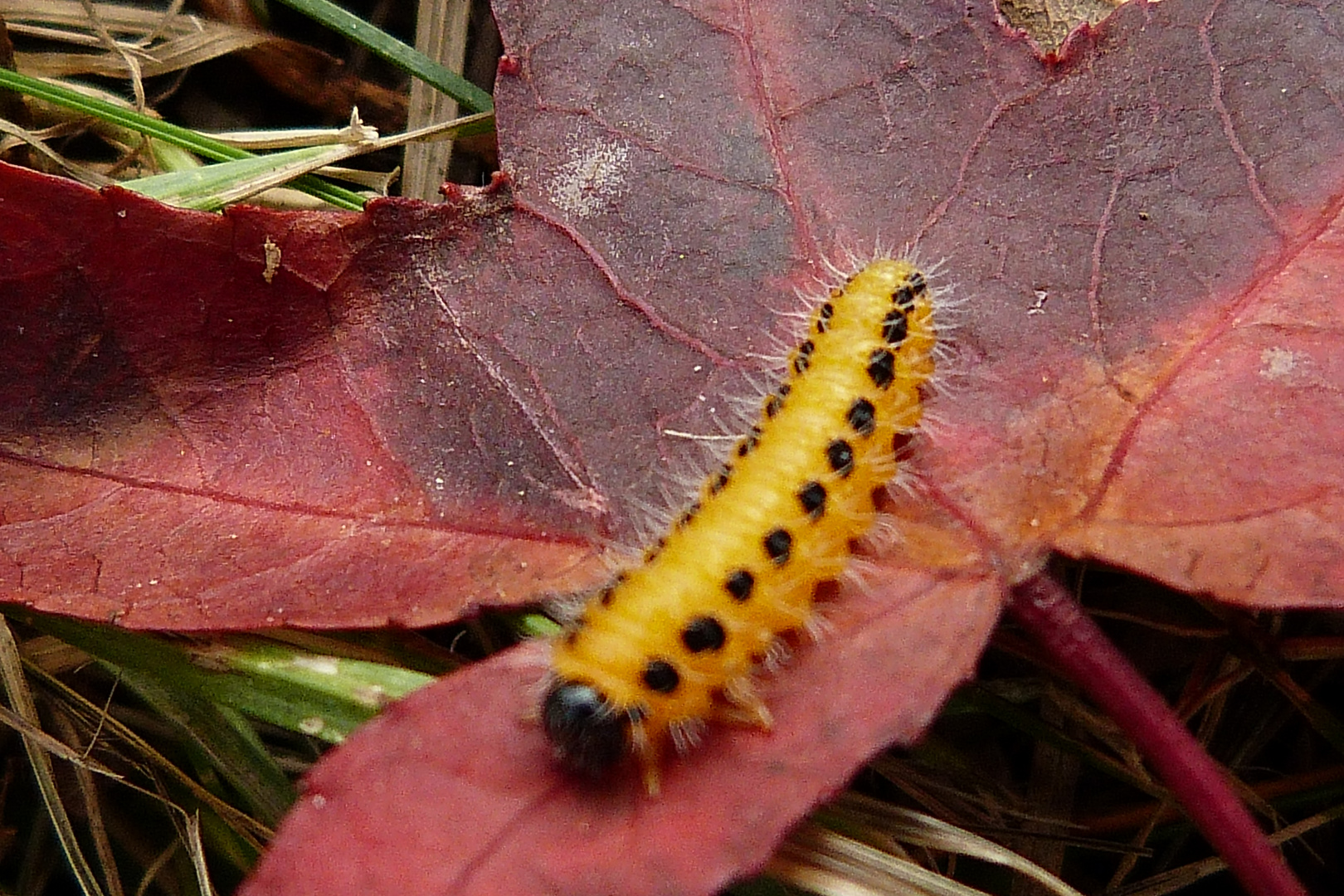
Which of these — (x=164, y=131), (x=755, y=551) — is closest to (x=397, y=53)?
(x=164, y=131)

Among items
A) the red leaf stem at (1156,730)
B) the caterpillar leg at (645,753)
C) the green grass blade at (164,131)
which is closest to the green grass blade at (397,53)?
the green grass blade at (164,131)

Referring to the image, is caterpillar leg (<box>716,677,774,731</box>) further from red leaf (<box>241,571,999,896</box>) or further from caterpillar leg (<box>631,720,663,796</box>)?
caterpillar leg (<box>631,720,663,796</box>)

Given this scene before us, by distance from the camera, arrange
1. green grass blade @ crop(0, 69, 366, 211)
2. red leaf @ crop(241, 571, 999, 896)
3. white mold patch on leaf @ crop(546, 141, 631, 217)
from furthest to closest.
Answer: green grass blade @ crop(0, 69, 366, 211) < white mold patch on leaf @ crop(546, 141, 631, 217) < red leaf @ crop(241, 571, 999, 896)

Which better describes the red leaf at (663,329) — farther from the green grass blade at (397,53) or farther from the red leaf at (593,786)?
the green grass blade at (397,53)

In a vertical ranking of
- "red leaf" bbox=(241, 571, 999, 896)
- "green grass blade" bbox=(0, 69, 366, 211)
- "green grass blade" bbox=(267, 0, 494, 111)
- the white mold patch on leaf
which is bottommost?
"red leaf" bbox=(241, 571, 999, 896)

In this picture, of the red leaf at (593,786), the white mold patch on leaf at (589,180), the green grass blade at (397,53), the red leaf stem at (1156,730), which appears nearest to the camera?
the red leaf at (593,786)

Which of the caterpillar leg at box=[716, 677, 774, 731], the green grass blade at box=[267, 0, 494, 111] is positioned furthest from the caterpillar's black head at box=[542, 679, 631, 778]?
the green grass blade at box=[267, 0, 494, 111]

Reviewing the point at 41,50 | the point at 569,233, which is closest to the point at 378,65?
the point at 41,50
